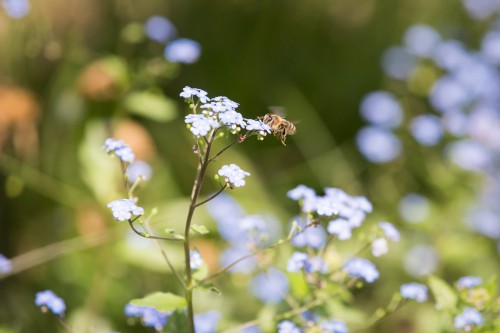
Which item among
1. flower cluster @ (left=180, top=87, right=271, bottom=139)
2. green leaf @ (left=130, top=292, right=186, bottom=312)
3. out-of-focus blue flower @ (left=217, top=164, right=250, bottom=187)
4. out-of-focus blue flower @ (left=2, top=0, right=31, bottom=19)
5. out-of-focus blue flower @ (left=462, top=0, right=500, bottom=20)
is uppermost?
out-of-focus blue flower @ (left=462, top=0, right=500, bottom=20)

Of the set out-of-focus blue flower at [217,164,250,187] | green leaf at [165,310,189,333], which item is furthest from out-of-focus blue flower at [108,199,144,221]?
green leaf at [165,310,189,333]

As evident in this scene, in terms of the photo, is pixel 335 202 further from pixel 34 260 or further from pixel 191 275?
pixel 34 260

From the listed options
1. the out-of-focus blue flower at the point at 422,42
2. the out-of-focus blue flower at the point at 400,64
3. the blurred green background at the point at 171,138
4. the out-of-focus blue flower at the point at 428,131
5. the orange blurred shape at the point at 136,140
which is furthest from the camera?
the out-of-focus blue flower at the point at 400,64

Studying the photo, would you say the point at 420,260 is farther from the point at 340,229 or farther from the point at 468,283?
the point at 340,229

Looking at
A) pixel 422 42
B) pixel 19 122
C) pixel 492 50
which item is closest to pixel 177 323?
pixel 19 122

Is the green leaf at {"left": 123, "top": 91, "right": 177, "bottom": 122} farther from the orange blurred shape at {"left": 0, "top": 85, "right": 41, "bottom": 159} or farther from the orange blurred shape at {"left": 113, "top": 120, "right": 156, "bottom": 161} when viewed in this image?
the orange blurred shape at {"left": 0, "top": 85, "right": 41, "bottom": 159}

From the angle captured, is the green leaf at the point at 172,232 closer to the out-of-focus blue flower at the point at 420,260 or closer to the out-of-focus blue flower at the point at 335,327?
the out-of-focus blue flower at the point at 335,327

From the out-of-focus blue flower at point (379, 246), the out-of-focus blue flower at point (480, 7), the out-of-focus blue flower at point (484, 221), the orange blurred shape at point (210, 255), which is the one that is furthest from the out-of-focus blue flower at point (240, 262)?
the out-of-focus blue flower at point (480, 7)
